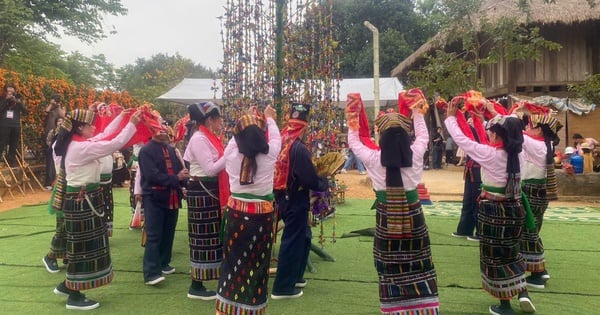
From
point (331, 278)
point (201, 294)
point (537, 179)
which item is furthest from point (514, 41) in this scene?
point (201, 294)

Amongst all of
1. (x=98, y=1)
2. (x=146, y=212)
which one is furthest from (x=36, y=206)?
(x=98, y=1)

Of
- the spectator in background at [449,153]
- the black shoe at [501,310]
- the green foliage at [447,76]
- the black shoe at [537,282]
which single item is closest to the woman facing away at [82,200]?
the black shoe at [501,310]

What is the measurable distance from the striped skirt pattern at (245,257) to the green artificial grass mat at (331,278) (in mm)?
659

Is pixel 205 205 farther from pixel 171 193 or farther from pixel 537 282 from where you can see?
pixel 537 282

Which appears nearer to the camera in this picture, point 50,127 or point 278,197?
point 278,197

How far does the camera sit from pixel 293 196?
14.3ft

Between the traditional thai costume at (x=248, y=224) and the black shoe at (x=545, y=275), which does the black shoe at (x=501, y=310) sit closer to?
the black shoe at (x=545, y=275)

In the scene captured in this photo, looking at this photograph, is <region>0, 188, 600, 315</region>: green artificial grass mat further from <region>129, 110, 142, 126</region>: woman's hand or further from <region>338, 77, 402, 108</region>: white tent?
<region>338, 77, 402, 108</region>: white tent

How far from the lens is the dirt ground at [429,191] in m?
10.1

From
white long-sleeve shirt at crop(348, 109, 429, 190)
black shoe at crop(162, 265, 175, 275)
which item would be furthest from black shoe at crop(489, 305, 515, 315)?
black shoe at crop(162, 265, 175, 275)

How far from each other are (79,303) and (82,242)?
1.63ft

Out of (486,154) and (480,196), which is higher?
(486,154)

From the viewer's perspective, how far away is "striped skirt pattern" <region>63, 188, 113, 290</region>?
13.2 ft

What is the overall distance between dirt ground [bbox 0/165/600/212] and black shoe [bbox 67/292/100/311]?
6145 millimetres
